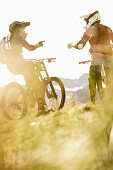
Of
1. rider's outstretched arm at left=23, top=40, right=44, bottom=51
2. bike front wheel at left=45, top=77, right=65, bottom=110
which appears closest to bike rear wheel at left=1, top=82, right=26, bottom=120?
bike front wheel at left=45, top=77, right=65, bottom=110

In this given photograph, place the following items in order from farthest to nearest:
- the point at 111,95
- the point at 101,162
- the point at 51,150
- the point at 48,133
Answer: the point at 111,95 < the point at 48,133 < the point at 51,150 < the point at 101,162

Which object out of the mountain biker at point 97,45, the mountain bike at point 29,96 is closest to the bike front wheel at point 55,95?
the mountain bike at point 29,96

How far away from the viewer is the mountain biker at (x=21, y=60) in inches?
222

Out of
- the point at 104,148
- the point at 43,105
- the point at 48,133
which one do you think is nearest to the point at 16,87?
the point at 43,105

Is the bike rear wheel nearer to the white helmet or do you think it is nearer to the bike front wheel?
the bike front wheel

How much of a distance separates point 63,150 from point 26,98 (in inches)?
142

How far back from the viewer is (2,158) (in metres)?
2.44

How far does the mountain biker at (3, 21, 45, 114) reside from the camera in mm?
5629

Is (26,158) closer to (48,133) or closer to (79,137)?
(79,137)

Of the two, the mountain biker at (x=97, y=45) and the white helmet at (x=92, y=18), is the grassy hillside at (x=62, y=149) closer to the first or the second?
the mountain biker at (x=97, y=45)

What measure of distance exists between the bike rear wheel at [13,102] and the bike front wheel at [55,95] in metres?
0.70

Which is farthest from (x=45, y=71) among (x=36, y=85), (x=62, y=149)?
(x=62, y=149)

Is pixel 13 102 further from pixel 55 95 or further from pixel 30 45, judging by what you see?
pixel 30 45

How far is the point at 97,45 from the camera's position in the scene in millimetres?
5742
